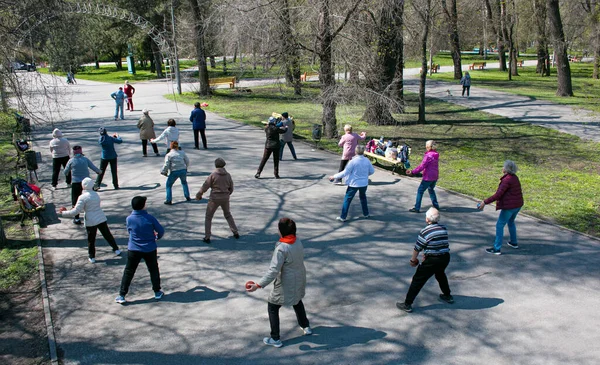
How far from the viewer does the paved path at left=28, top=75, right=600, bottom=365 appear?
594 centimetres

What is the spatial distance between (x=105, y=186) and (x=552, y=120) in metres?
19.3

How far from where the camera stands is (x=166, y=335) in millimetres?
6227

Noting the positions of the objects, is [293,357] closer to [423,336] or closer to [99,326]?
[423,336]

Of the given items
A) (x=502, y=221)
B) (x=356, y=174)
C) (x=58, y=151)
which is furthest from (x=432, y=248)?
(x=58, y=151)

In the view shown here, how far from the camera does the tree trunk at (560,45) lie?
90.7 feet

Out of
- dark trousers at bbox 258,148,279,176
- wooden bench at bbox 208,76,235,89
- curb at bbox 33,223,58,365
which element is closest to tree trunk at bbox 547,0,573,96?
dark trousers at bbox 258,148,279,176

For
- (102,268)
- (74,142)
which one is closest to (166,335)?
(102,268)

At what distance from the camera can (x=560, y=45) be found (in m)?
27.1

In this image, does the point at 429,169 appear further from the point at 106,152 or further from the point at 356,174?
the point at 106,152

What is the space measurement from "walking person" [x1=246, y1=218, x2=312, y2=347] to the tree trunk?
1015 inches

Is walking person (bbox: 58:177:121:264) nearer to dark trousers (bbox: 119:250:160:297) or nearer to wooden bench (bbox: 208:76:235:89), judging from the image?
dark trousers (bbox: 119:250:160:297)

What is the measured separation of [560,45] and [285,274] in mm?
27293

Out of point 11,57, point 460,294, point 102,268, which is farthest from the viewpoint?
point 11,57

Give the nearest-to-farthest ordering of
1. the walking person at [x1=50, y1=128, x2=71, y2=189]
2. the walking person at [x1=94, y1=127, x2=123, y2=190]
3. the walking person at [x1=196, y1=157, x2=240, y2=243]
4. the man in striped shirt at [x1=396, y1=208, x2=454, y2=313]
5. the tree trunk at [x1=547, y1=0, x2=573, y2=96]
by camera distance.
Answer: the man in striped shirt at [x1=396, y1=208, x2=454, y2=313]
the walking person at [x1=196, y1=157, x2=240, y2=243]
the walking person at [x1=94, y1=127, x2=123, y2=190]
the walking person at [x1=50, y1=128, x2=71, y2=189]
the tree trunk at [x1=547, y1=0, x2=573, y2=96]
